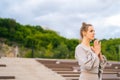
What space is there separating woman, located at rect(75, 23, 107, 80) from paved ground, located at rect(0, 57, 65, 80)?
9.69m

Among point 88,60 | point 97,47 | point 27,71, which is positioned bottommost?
point 27,71

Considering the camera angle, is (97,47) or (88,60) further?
(97,47)

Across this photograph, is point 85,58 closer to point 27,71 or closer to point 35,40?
point 27,71

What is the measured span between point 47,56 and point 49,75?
12.9 meters

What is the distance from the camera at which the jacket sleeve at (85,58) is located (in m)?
3.78

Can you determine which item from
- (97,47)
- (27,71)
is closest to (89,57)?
(97,47)

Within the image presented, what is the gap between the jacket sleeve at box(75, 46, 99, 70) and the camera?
3.78 metres

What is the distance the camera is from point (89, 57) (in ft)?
12.5

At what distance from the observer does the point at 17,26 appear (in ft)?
130

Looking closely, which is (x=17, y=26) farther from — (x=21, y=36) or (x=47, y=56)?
(x=47, y=56)

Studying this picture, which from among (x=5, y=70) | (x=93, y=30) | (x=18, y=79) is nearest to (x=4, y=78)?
(x=18, y=79)

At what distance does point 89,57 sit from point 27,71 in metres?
11.3

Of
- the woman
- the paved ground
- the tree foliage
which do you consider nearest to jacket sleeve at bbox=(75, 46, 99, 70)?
the woman

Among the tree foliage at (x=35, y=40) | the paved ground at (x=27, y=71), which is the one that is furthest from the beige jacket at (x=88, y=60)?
the tree foliage at (x=35, y=40)
